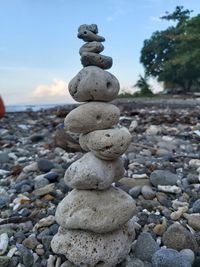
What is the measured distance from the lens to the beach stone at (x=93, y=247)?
2.62 metres

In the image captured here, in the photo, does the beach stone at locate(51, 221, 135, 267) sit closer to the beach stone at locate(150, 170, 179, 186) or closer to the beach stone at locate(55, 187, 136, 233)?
the beach stone at locate(55, 187, 136, 233)

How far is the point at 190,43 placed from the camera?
38188 millimetres

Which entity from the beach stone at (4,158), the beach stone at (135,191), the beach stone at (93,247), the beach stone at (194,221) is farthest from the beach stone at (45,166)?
the beach stone at (93,247)

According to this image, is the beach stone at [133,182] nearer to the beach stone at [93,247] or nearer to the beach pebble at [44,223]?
the beach pebble at [44,223]

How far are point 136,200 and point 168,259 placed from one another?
1305 mm

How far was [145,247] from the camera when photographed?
113 inches

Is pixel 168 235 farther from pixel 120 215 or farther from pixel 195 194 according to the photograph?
pixel 195 194

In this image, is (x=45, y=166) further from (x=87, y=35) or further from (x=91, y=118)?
(x=87, y=35)

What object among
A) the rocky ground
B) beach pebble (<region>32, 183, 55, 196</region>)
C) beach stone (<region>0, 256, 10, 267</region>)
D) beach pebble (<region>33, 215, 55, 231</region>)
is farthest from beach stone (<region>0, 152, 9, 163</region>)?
beach stone (<region>0, 256, 10, 267</region>)

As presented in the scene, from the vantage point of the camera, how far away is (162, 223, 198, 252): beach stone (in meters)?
2.91

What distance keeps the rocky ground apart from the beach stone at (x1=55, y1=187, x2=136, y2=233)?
339mm

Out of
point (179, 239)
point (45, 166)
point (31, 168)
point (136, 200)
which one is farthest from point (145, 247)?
point (31, 168)

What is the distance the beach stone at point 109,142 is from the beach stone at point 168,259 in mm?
754

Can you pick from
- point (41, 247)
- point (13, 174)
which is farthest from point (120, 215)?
point (13, 174)
